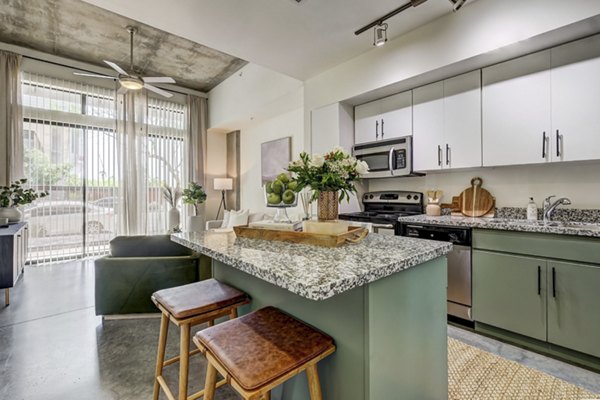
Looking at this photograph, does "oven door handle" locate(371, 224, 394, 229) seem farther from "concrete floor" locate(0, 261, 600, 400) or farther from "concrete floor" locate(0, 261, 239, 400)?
"concrete floor" locate(0, 261, 239, 400)

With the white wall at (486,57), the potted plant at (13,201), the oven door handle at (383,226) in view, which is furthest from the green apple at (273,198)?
the potted plant at (13,201)

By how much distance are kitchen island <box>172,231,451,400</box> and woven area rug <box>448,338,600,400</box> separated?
1.70 feet

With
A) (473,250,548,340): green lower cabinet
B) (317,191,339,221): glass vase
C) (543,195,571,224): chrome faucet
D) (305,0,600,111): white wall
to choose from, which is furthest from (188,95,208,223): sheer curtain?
(543,195,571,224): chrome faucet

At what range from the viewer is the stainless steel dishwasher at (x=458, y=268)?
233 centimetres

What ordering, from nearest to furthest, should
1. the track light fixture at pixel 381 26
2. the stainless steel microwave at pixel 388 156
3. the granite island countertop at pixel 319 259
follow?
the granite island countertop at pixel 319 259 < the track light fixture at pixel 381 26 < the stainless steel microwave at pixel 388 156

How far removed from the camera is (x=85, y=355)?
2.04 metres

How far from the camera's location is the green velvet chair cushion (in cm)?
263

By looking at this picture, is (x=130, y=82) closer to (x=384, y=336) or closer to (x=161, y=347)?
(x=161, y=347)

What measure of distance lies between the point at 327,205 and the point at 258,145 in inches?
175

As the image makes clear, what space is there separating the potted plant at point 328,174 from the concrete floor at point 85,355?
4.14ft

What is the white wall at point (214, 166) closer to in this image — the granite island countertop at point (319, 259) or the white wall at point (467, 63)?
the white wall at point (467, 63)

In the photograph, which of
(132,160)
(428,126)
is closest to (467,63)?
(428,126)

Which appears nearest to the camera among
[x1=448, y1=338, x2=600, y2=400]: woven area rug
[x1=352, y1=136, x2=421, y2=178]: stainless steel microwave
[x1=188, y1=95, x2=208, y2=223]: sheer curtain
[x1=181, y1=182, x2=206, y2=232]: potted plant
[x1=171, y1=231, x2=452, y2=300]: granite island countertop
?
[x1=171, y1=231, x2=452, y2=300]: granite island countertop

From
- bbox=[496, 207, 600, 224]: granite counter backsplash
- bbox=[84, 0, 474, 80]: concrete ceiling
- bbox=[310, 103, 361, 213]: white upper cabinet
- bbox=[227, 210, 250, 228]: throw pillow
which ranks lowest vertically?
bbox=[227, 210, 250, 228]: throw pillow
